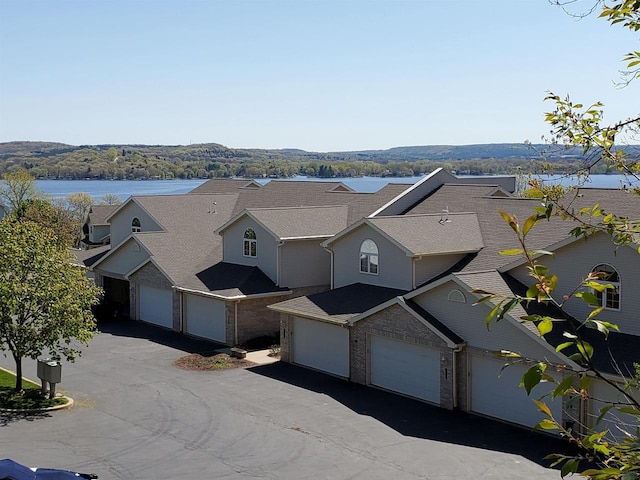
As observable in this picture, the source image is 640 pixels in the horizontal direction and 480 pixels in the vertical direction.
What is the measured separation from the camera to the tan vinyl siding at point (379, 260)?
28812mm

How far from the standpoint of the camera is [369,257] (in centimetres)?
3042

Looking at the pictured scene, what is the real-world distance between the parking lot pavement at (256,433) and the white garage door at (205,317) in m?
5.66

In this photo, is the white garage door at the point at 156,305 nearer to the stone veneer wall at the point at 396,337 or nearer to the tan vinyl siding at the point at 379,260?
the tan vinyl siding at the point at 379,260

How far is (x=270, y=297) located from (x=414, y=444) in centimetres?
1454

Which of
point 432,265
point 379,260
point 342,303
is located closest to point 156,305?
point 342,303

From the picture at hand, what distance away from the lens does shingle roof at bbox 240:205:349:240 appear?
3538cm

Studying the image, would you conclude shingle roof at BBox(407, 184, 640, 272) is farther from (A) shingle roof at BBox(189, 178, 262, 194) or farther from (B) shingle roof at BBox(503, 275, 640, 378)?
(A) shingle roof at BBox(189, 178, 262, 194)

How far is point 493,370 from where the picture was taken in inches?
908

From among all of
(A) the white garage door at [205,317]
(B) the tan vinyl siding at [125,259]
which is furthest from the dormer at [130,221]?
(A) the white garage door at [205,317]

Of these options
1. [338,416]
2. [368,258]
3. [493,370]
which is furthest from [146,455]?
[368,258]

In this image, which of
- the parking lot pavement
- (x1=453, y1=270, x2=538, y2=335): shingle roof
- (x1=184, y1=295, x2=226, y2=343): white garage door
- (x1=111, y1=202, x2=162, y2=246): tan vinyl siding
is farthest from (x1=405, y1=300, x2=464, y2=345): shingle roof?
(x1=111, y1=202, x2=162, y2=246): tan vinyl siding

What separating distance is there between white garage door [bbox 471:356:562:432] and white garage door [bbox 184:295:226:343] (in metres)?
13.7

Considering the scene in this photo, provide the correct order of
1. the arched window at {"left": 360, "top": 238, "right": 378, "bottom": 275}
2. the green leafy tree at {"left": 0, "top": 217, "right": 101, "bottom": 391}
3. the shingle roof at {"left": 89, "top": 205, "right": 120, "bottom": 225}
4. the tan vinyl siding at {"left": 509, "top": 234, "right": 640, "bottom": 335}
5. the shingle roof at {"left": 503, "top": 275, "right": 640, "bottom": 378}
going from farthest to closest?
the shingle roof at {"left": 89, "top": 205, "right": 120, "bottom": 225} → the arched window at {"left": 360, "top": 238, "right": 378, "bottom": 275} → the green leafy tree at {"left": 0, "top": 217, "right": 101, "bottom": 391} → the tan vinyl siding at {"left": 509, "top": 234, "right": 640, "bottom": 335} → the shingle roof at {"left": 503, "top": 275, "right": 640, "bottom": 378}

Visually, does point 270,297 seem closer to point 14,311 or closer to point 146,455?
point 14,311
